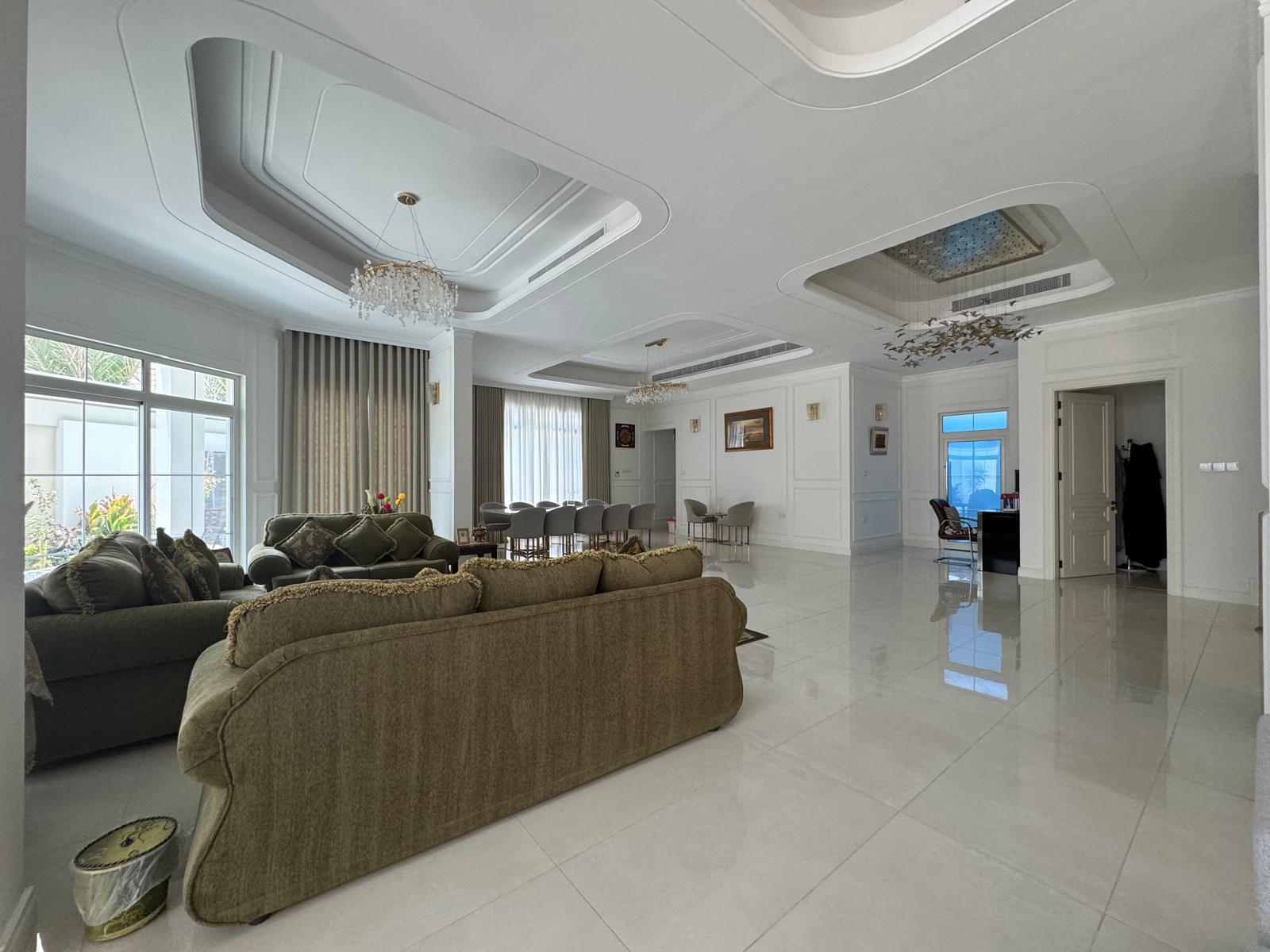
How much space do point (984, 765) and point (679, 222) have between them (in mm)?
3567

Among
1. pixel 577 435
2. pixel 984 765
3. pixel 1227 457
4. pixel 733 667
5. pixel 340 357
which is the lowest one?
pixel 984 765

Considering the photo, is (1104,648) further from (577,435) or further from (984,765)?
(577,435)

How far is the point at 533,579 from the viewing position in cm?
203

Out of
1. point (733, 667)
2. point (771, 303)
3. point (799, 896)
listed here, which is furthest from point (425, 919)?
point (771, 303)

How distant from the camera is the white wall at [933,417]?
7.66m

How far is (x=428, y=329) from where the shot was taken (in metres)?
6.27

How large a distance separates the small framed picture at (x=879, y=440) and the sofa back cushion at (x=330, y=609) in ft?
25.9

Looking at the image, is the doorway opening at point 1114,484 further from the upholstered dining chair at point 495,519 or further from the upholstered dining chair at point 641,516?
the upholstered dining chair at point 495,519

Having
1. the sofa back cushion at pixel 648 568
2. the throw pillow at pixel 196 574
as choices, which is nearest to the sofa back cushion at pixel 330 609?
the sofa back cushion at pixel 648 568

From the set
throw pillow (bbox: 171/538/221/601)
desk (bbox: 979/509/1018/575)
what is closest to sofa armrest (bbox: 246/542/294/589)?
throw pillow (bbox: 171/538/221/601)

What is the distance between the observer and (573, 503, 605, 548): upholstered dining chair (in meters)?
7.70

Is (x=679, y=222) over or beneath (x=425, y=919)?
over

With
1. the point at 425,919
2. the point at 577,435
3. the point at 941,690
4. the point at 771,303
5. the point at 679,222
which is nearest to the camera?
the point at 425,919

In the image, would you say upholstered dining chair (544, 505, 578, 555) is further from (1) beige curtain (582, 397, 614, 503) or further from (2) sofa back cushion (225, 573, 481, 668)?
(2) sofa back cushion (225, 573, 481, 668)
